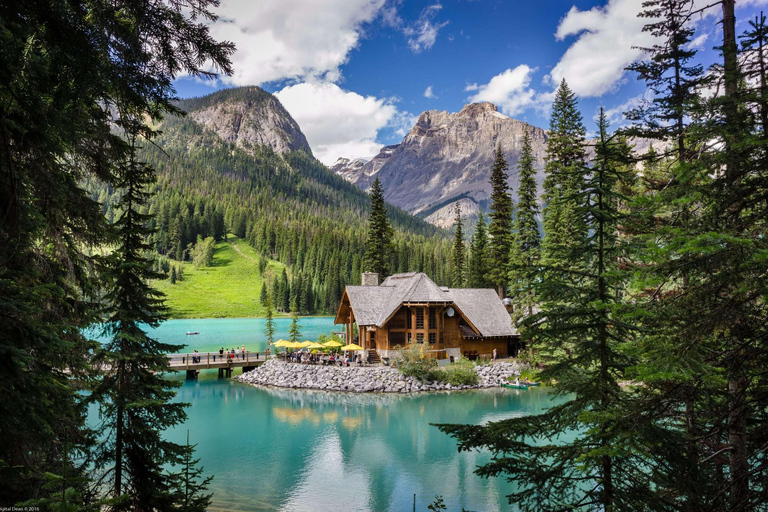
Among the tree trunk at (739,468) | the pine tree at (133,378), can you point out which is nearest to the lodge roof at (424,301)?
the pine tree at (133,378)

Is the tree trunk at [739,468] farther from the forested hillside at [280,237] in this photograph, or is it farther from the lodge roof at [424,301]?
the forested hillside at [280,237]

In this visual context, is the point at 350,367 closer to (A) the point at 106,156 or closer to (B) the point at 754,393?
(A) the point at 106,156

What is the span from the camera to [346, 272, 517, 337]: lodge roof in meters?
36.1

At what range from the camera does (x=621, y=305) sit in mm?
5035

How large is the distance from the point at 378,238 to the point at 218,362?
19023mm

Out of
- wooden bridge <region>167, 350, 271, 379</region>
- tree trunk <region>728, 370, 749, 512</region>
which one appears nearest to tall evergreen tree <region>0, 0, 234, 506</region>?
tree trunk <region>728, 370, 749, 512</region>

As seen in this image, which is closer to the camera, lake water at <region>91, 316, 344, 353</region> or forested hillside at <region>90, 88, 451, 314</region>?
lake water at <region>91, 316, 344, 353</region>

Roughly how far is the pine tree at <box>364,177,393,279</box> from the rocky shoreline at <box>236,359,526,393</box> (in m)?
15.6

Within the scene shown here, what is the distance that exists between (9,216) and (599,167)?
24.7 ft

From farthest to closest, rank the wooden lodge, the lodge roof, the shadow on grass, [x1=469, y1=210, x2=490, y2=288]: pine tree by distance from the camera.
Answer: the shadow on grass, [x1=469, y1=210, x2=490, y2=288]: pine tree, the lodge roof, the wooden lodge

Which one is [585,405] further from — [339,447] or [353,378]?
[353,378]

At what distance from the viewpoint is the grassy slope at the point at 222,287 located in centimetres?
10038

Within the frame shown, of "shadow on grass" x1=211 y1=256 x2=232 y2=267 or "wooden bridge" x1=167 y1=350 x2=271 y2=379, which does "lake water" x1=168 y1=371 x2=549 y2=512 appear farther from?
"shadow on grass" x1=211 y1=256 x2=232 y2=267

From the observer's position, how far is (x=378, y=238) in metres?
46.4
